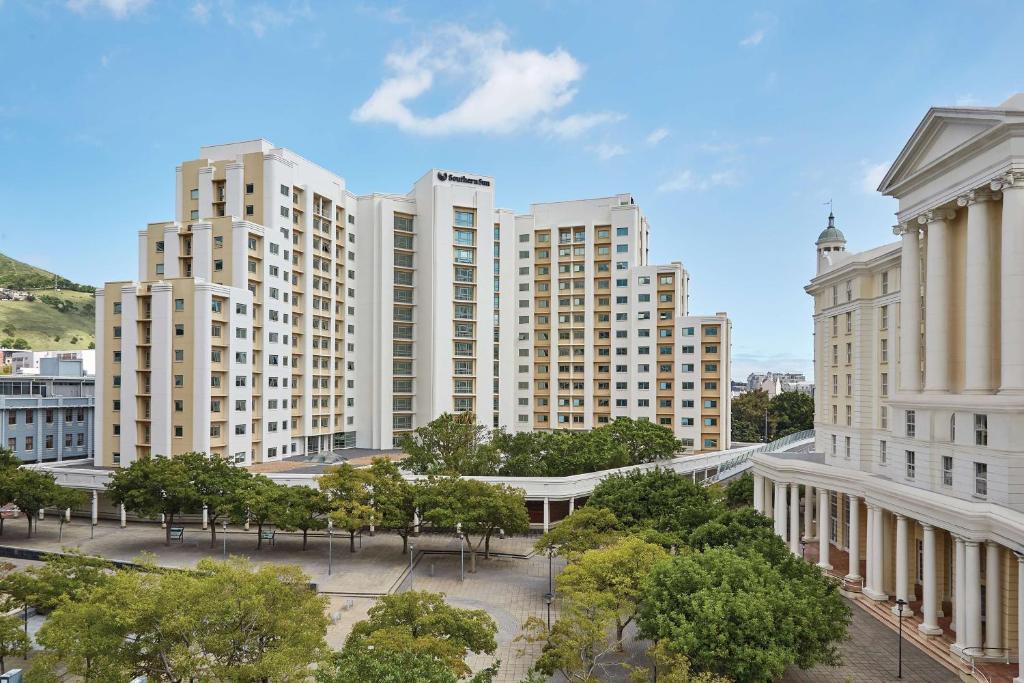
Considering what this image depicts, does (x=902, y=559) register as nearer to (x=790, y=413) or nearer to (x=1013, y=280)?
(x=1013, y=280)

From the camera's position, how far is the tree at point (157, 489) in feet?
145

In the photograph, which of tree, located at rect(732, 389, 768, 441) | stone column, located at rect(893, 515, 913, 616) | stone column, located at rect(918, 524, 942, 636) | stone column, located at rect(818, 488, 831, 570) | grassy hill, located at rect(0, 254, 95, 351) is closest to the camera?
stone column, located at rect(918, 524, 942, 636)

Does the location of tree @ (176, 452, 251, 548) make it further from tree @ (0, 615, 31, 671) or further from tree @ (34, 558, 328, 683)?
tree @ (34, 558, 328, 683)

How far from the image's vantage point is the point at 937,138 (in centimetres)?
3119

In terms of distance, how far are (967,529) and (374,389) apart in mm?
61442

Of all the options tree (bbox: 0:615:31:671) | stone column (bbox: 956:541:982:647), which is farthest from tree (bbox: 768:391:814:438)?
tree (bbox: 0:615:31:671)

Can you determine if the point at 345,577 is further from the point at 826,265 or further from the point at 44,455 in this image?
the point at 44,455

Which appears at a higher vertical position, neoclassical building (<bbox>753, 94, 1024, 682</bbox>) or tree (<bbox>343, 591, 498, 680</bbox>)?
neoclassical building (<bbox>753, 94, 1024, 682</bbox>)

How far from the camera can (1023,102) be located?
27.2m

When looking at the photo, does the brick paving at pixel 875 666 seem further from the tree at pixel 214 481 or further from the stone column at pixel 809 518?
the tree at pixel 214 481

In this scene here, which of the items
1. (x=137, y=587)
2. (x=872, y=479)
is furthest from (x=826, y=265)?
(x=137, y=587)

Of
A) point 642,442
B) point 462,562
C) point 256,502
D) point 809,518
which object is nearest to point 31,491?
point 256,502

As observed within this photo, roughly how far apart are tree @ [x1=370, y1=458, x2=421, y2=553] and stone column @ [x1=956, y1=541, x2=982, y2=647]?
30.8m

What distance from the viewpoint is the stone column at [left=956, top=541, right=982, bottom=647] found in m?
26.8
